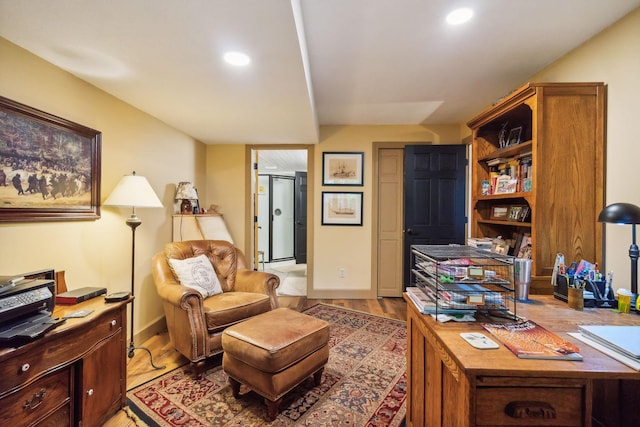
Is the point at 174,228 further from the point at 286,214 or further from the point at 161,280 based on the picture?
the point at 286,214

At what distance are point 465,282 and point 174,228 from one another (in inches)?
117

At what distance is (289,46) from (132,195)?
1570 mm

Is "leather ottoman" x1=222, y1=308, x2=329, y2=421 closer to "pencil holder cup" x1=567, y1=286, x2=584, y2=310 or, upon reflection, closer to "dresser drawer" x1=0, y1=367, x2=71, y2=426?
"dresser drawer" x1=0, y1=367, x2=71, y2=426

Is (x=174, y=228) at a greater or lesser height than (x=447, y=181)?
lesser

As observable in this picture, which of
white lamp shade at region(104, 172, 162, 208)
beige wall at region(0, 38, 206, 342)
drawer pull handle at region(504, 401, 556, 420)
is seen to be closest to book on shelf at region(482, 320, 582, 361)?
drawer pull handle at region(504, 401, 556, 420)

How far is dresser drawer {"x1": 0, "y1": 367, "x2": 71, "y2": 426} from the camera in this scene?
1.00 metres

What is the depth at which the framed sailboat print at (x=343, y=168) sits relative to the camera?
364 centimetres

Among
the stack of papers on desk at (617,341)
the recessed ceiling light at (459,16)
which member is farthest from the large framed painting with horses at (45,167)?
the stack of papers on desk at (617,341)

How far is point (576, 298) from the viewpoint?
1.27m

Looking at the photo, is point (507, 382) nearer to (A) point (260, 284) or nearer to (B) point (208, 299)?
(A) point (260, 284)

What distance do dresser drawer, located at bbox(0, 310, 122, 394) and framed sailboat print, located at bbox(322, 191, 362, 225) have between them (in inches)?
103

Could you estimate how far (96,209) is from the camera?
6.34ft

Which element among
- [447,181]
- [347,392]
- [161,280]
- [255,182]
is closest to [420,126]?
[447,181]

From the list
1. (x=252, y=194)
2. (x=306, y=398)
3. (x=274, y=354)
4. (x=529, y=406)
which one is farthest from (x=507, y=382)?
(x=252, y=194)
